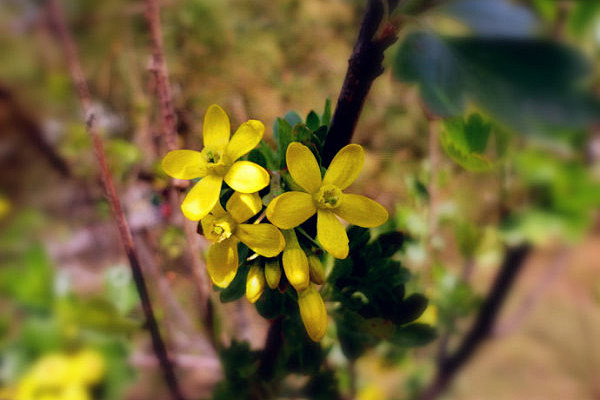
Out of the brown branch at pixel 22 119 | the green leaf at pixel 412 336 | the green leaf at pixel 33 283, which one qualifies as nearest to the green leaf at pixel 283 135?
the green leaf at pixel 412 336

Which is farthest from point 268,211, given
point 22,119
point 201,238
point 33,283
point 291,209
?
point 22,119

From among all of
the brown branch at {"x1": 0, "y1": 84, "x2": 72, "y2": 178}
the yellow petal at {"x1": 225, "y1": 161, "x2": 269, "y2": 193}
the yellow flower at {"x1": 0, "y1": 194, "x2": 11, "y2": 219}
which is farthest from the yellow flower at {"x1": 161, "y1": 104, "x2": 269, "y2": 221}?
the yellow flower at {"x1": 0, "y1": 194, "x2": 11, "y2": 219}

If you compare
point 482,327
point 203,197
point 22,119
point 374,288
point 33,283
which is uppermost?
point 203,197

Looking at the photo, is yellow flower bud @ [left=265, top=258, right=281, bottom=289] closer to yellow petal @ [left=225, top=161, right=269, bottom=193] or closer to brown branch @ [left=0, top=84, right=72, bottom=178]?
yellow petal @ [left=225, top=161, right=269, bottom=193]

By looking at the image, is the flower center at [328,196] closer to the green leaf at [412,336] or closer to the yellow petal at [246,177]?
the yellow petal at [246,177]

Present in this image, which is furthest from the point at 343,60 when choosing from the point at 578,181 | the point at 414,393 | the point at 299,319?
the point at 299,319

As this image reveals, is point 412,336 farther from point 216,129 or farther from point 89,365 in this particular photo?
point 89,365

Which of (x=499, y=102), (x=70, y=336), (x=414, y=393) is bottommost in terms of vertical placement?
(x=414, y=393)

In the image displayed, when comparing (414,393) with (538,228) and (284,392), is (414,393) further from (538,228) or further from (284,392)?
(284,392)

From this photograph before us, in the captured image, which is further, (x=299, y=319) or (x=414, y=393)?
(x=414, y=393)
